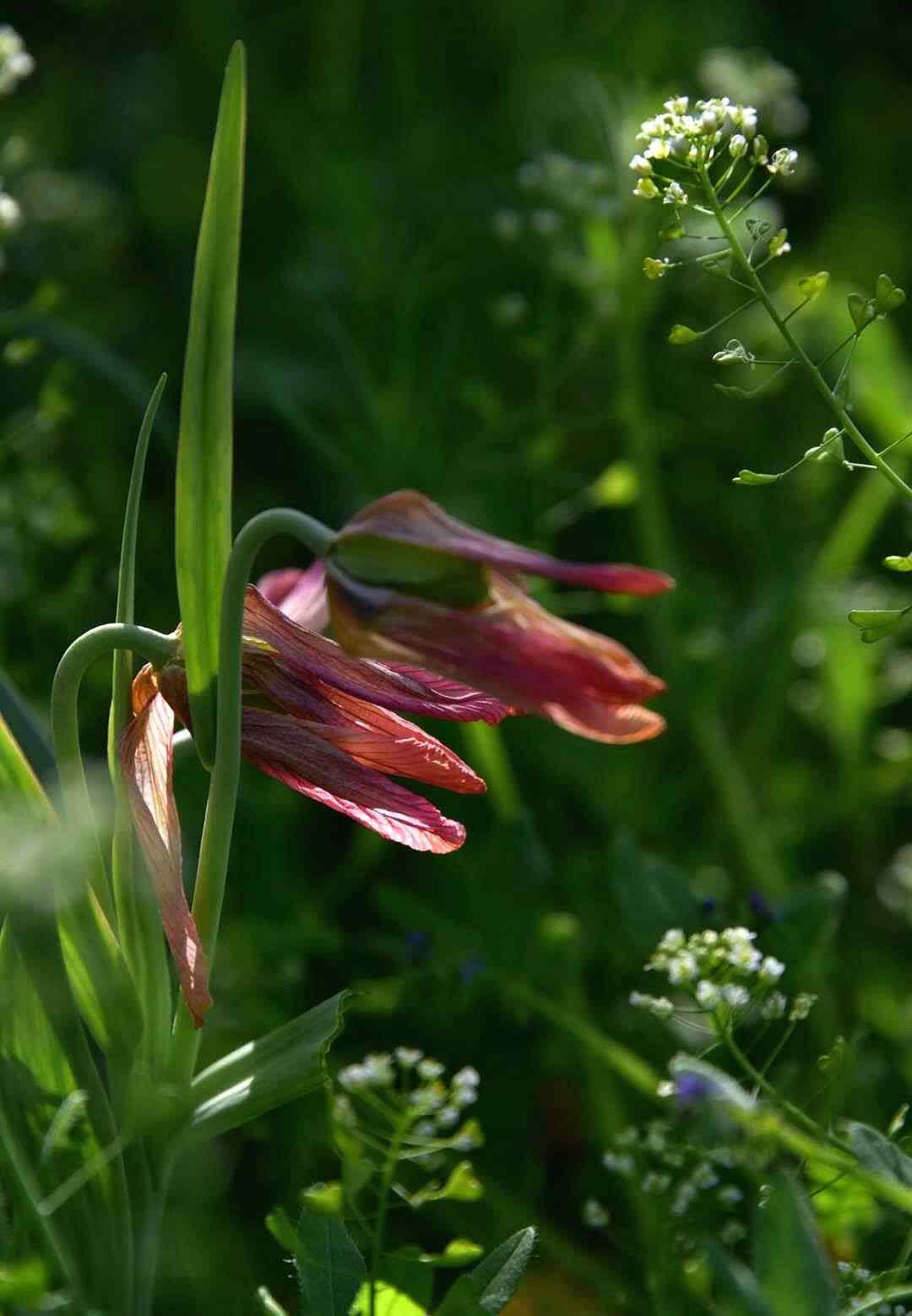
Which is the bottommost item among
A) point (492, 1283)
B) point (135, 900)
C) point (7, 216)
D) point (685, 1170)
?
point (685, 1170)

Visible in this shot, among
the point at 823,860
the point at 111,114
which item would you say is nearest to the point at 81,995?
the point at 823,860

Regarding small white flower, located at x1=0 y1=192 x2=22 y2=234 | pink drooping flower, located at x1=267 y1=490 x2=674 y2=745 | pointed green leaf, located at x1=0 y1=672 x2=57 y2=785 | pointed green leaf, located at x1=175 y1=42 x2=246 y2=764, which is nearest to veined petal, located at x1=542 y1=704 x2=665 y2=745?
pink drooping flower, located at x1=267 y1=490 x2=674 y2=745

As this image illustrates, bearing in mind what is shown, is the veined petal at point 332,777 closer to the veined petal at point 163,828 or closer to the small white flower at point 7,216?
the veined petal at point 163,828

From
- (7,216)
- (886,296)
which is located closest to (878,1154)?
(886,296)

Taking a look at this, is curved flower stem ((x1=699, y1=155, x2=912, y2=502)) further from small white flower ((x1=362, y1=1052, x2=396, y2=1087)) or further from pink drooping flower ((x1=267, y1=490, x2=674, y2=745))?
small white flower ((x1=362, y1=1052, x2=396, y2=1087))

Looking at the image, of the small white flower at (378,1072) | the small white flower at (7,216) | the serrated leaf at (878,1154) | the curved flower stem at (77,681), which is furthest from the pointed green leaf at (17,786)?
the small white flower at (7,216)

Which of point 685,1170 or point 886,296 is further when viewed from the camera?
point 685,1170

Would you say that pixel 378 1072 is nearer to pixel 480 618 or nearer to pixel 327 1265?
pixel 327 1265
